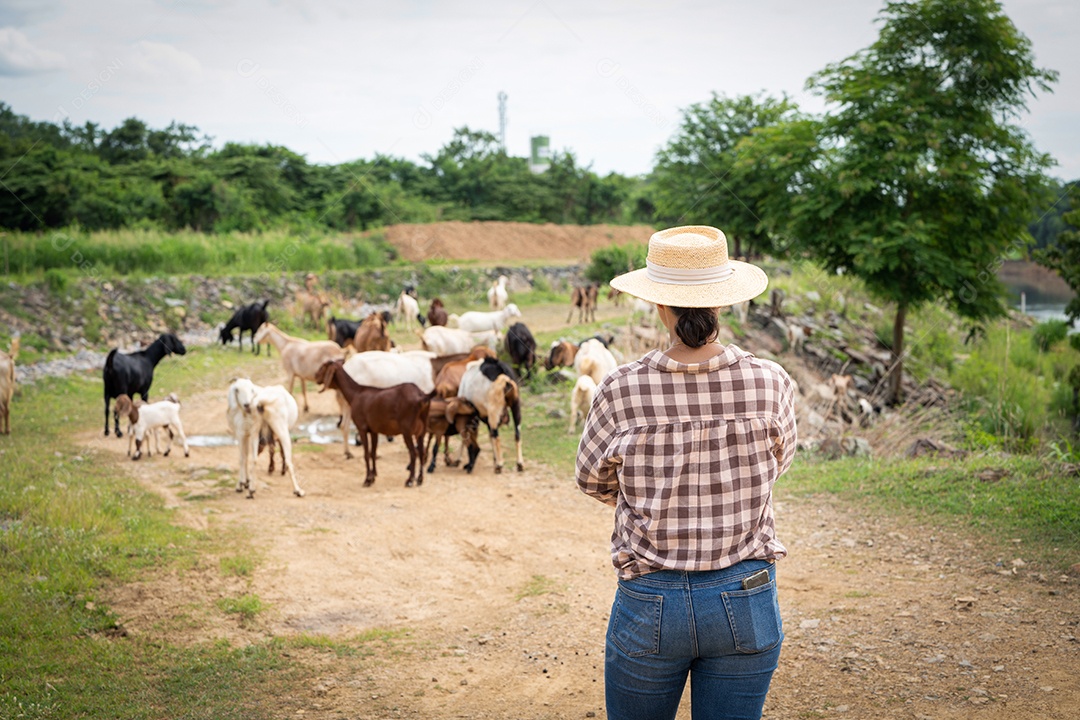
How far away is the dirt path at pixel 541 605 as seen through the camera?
4.19m

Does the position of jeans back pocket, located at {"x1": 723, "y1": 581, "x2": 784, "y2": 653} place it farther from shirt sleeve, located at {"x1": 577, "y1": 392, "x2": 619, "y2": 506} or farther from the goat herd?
the goat herd

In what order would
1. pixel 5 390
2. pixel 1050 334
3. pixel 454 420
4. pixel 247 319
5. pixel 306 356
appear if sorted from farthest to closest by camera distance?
pixel 1050 334 < pixel 247 319 < pixel 306 356 < pixel 5 390 < pixel 454 420

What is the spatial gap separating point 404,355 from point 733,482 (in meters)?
9.19

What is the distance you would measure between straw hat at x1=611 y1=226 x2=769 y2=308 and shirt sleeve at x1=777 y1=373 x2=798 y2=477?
295mm

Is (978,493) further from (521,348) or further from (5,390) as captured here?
(5,390)

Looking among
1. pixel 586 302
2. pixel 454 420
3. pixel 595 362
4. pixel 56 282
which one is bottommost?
pixel 454 420

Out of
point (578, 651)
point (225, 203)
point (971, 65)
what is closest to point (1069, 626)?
point (578, 651)

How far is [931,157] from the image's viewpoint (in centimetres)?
1459

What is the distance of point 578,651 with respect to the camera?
4926mm

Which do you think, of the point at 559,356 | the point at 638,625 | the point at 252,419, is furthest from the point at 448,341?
the point at 638,625

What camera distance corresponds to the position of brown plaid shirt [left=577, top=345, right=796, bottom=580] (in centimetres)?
233

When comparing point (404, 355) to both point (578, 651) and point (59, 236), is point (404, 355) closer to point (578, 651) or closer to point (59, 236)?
point (578, 651)

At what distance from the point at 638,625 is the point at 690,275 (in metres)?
1.00

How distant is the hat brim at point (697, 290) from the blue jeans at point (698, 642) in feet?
2.39
